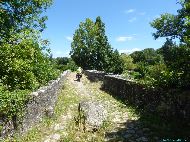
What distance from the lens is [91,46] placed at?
7106 cm

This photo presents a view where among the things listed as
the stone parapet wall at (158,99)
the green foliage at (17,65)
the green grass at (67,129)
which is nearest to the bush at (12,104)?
the green grass at (67,129)

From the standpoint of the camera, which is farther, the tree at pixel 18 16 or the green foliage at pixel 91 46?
the green foliage at pixel 91 46

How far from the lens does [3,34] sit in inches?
620

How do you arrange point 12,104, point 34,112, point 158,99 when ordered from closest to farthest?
point 12,104
point 34,112
point 158,99

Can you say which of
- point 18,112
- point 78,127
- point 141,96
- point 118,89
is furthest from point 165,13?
point 18,112

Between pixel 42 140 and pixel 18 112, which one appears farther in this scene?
pixel 42 140

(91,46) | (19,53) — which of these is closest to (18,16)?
(19,53)

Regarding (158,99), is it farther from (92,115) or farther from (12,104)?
(12,104)

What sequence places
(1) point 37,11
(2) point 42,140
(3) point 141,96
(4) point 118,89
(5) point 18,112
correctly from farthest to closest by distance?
(4) point 118,89 → (1) point 37,11 → (3) point 141,96 → (2) point 42,140 → (5) point 18,112

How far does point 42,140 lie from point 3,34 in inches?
285

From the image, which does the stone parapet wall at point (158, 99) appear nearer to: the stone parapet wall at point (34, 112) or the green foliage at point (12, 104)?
the stone parapet wall at point (34, 112)

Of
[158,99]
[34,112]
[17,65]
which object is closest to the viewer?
[34,112]

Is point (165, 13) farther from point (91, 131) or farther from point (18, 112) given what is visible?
point (18, 112)

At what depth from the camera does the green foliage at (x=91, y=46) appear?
2415 inches
